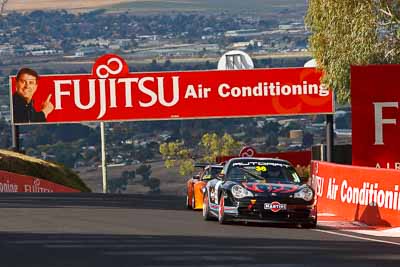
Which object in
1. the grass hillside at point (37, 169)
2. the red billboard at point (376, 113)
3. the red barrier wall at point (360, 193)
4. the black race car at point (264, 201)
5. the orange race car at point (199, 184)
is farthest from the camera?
the grass hillside at point (37, 169)

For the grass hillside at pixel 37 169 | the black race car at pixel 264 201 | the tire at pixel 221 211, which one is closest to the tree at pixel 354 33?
the grass hillside at pixel 37 169

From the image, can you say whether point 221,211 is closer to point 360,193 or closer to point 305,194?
point 305,194

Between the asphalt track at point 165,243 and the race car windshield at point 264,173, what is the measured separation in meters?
0.98

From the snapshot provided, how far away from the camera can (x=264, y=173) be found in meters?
23.6

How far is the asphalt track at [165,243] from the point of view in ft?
51.1

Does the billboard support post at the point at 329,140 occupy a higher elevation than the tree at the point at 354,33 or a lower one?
lower

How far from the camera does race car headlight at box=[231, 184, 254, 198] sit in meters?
22.3

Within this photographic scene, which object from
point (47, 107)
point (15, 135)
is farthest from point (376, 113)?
point (15, 135)

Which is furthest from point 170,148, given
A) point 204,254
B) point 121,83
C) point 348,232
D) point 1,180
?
point 204,254

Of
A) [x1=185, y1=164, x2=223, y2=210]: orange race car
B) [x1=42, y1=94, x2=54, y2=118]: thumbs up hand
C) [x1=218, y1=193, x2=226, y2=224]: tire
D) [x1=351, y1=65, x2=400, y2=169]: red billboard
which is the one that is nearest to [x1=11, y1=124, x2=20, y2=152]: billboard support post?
[x1=42, y1=94, x2=54, y2=118]: thumbs up hand

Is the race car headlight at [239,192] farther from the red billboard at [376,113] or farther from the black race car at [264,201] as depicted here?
the red billboard at [376,113]

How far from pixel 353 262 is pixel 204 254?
1855 millimetres

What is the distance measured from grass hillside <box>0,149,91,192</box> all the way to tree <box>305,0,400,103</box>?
1279 cm

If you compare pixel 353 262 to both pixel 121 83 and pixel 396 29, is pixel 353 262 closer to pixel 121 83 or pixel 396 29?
pixel 396 29
